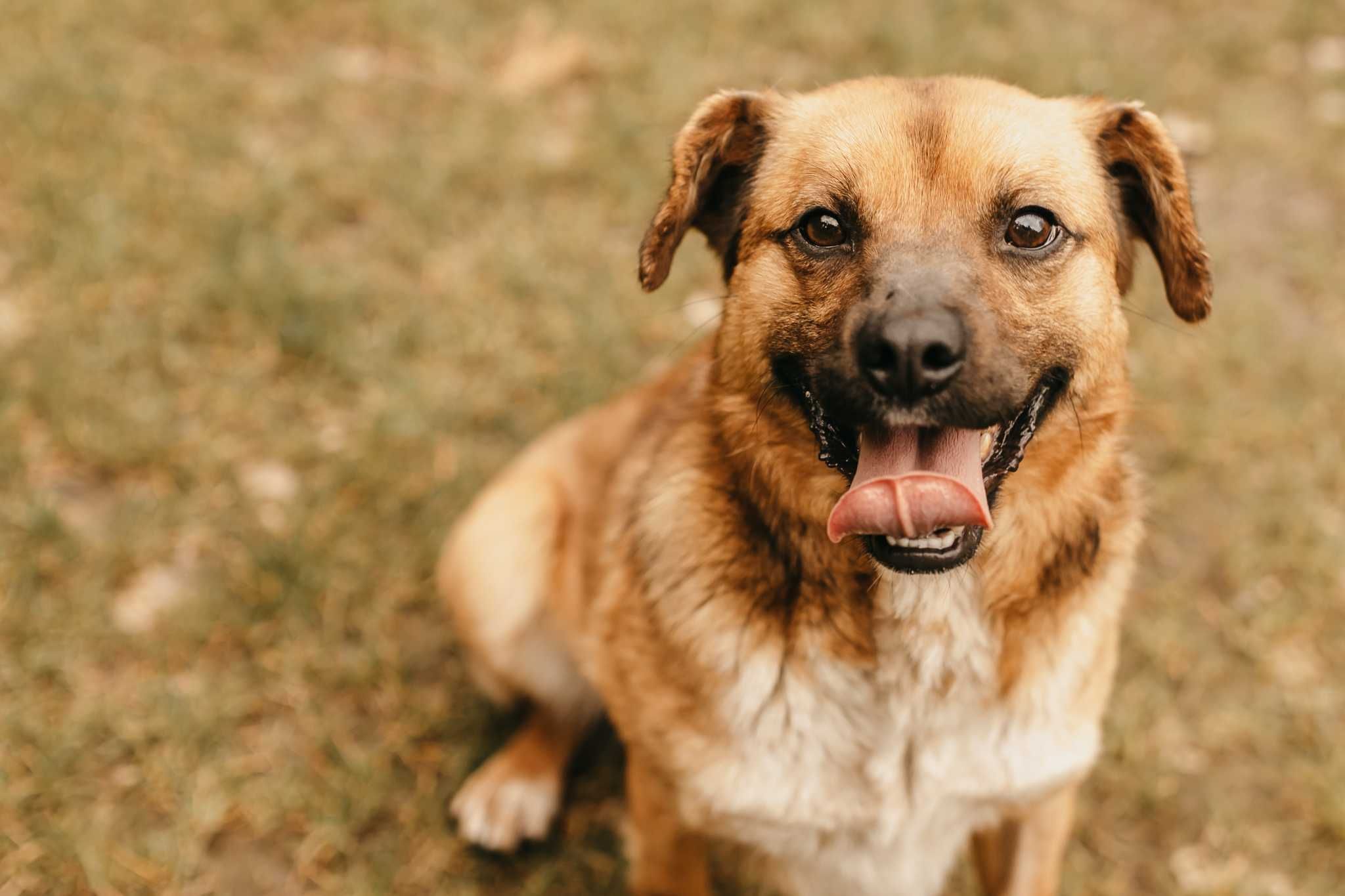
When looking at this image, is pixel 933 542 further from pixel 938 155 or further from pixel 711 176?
pixel 711 176

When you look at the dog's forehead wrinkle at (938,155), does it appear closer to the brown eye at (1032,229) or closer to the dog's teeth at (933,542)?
the brown eye at (1032,229)

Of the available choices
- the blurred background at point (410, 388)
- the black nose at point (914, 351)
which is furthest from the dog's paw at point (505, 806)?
the black nose at point (914, 351)

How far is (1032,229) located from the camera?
2.36 metres

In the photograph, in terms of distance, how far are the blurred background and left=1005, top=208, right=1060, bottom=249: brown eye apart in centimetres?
98

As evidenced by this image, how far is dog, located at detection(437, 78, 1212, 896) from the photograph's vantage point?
2.25 meters

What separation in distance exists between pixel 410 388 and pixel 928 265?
2.60 meters

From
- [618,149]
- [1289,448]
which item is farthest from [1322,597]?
[618,149]

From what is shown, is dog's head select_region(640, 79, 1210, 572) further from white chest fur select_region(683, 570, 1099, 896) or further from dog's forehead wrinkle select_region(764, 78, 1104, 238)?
white chest fur select_region(683, 570, 1099, 896)

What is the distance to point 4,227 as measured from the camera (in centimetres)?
475

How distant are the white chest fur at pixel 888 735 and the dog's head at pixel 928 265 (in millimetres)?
320

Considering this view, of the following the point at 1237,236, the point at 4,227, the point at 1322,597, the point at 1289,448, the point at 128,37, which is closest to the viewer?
the point at 1322,597

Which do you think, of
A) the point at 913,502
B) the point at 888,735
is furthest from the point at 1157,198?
the point at 888,735

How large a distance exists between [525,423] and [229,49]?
2931 millimetres

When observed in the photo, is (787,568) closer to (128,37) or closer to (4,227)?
(4,227)
